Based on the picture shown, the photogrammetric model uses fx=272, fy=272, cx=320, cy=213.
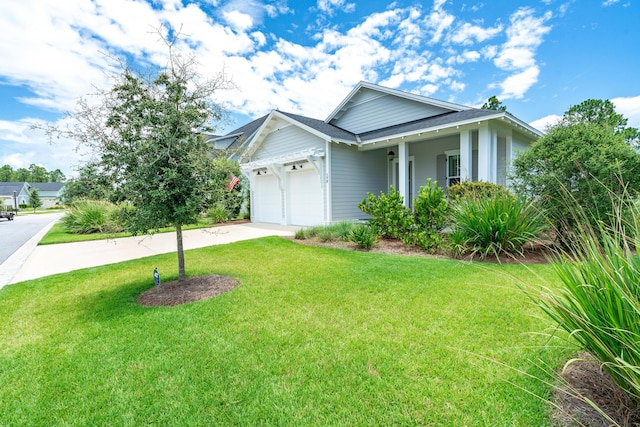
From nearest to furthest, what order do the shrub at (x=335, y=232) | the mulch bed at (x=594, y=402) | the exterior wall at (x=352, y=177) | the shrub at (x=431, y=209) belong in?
the mulch bed at (x=594, y=402) < the shrub at (x=431, y=209) < the shrub at (x=335, y=232) < the exterior wall at (x=352, y=177)

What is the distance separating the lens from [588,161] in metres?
5.75

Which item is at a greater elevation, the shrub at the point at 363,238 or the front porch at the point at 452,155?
the front porch at the point at 452,155

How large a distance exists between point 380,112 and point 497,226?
8664mm

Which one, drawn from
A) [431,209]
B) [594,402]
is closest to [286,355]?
[594,402]

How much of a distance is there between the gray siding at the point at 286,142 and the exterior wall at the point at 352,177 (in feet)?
3.61

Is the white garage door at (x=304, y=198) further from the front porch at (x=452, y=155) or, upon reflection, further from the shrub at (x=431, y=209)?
the shrub at (x=431, y=209)

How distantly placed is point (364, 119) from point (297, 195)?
4987 millimetres

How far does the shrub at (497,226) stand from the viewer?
5.77m

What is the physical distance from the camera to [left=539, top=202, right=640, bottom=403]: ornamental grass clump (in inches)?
60.4

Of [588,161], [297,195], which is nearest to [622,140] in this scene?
[588,161]

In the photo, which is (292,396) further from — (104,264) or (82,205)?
(82,205)

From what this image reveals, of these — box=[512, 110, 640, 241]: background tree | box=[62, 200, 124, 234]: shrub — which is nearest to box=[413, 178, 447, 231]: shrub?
box=[512, 110, 640, 241]: background tree

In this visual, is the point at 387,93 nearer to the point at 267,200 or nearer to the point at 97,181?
the point at 267,200

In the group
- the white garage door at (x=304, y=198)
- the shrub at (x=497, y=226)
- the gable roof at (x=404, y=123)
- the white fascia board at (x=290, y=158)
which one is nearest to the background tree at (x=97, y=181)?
the gable roof at (x=404, y=123)
